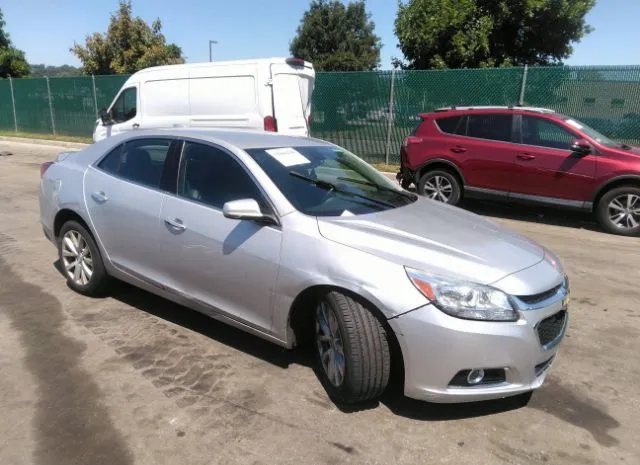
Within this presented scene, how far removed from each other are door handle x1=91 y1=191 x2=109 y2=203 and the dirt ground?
2.95 ft

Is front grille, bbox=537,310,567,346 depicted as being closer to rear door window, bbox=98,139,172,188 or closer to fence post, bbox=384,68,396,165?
rear door window, bbox=98,139,172,188

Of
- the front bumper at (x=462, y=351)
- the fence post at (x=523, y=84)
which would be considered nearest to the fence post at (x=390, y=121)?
the fence post at (x=523, y=84)

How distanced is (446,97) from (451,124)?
11.7ft

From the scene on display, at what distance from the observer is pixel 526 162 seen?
26.8ft

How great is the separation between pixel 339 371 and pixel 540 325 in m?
1.12

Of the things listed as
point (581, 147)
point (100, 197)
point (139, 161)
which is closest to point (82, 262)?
point (100, 197)

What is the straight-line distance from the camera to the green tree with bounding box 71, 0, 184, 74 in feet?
88.5

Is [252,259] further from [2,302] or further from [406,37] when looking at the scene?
[406,37]

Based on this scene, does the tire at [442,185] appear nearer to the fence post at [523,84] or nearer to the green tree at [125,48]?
the fence post at [523,84]

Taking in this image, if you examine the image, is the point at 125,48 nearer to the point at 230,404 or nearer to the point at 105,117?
the point at 105,117

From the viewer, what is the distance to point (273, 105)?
918 cm

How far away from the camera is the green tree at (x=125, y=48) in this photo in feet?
88.5

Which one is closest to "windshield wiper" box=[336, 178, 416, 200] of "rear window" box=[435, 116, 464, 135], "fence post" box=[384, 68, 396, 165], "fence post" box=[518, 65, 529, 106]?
"rear window" box=[435, 116, 464, 135]

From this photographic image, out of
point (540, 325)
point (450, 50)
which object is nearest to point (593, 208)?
point (540, 325)
